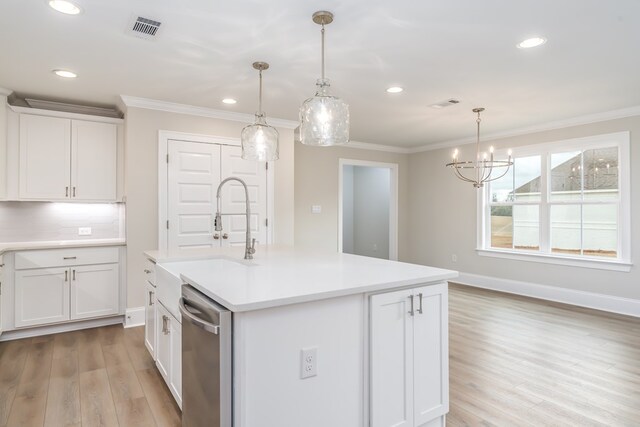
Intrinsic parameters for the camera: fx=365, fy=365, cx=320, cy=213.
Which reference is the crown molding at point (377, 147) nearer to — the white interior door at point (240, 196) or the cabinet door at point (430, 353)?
the white interior door at point (240, 196)

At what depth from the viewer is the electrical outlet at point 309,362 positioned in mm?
1526

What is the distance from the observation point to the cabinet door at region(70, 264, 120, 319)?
12.5ft

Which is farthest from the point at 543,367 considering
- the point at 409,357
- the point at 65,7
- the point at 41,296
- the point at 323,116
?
the point at 41,296

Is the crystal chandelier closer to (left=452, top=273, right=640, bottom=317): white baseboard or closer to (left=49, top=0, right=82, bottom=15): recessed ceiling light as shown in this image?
(left=452, top=273, right=640, bottom=317): white baseboard

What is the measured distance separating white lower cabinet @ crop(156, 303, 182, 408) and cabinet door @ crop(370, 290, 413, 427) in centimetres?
111

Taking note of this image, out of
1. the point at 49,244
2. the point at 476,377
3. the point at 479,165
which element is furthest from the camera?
the point at 479,165

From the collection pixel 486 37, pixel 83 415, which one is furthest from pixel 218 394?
pixel 486 37

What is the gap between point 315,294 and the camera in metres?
1.53

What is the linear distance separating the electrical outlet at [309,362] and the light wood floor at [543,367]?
112 centimetres

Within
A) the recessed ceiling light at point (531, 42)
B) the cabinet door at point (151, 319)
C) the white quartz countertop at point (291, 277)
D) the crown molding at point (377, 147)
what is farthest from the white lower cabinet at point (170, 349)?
the crown molding at point (377, 147)

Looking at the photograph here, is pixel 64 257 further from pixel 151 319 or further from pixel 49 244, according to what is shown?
pixel 151 319

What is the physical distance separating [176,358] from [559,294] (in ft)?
16.3

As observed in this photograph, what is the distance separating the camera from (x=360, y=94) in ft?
12.4

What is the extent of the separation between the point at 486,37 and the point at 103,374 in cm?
375
